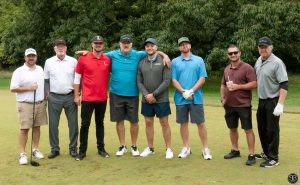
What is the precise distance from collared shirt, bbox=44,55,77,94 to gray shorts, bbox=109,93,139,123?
0.74m

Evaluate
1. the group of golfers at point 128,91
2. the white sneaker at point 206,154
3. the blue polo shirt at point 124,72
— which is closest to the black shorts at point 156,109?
the group of golfers at point 128,91

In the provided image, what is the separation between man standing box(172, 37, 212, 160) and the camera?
734 centimetres

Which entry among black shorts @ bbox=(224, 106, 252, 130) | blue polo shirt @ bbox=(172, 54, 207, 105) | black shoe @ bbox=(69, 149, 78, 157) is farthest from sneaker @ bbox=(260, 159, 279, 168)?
black shoe @ bbox=(69, 149, 78, 157)

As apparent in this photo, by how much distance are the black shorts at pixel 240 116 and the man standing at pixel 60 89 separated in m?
2.54

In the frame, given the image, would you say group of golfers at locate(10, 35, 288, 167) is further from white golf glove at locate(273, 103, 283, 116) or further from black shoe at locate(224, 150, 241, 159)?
white golf glove at locate(273, 103, 283, 116)

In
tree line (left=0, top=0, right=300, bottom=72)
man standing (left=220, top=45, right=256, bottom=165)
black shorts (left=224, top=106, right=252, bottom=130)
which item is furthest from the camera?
tree line (left=0, top=0, right=300, bottom=72)

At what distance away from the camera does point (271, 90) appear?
6.80 m

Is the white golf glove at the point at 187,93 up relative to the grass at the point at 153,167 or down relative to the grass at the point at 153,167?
up

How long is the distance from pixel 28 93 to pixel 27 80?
0.21m

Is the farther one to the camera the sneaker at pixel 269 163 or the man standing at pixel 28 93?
the man standing at pixel 28 93

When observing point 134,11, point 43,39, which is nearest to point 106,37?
point 134,11

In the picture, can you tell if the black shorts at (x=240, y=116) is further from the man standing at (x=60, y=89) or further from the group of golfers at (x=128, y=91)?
the man standing at (x=60, y=89)

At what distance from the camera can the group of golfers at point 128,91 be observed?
7156mm

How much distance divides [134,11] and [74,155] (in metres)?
22.0
